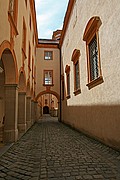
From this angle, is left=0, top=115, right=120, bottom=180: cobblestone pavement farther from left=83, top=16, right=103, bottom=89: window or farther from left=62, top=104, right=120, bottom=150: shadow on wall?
left=83, top=16, right=103, bottom=89: window

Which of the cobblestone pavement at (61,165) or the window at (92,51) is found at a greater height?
the window at (92,51)

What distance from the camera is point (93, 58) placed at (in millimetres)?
7773

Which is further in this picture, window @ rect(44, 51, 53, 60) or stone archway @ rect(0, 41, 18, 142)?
window @ rect(44, 51, 53, 60)

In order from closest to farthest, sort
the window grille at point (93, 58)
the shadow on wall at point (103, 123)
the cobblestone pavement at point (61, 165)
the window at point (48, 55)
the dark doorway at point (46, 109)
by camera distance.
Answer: the cobblestone pavement at point (61, 165)
the shadow on wall at point (103, 123)
the window grille at point (93, 58)
the window at point (48, 55)
the dark doorway at point (46, 109)

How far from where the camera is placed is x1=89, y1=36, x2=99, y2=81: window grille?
7.37 meters

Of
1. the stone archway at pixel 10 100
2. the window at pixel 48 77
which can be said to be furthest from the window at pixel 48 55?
the stone archway at pixel 10 100

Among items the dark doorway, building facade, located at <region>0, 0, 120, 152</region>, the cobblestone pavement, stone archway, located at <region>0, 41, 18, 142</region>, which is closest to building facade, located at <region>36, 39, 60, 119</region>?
building facade, located at <region>0, 0, 120, 152</region>

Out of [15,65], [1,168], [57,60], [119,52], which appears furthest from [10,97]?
[57,60]

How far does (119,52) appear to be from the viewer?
4977mm

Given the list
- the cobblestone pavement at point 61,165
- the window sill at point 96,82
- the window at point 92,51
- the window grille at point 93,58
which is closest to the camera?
the cobblestone pavement at point 61,165

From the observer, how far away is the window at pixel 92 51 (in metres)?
7.01

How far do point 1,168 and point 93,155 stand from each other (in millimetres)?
2637

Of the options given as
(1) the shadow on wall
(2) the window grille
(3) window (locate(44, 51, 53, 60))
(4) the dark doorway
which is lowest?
(4) the dark doorway

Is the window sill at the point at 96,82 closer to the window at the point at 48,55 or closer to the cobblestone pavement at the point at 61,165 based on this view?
the cobblestone pavement at the point at 61,165
